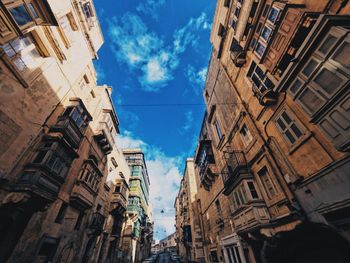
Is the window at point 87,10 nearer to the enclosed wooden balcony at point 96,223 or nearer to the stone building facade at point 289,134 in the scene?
the stone building facade at point 289,134

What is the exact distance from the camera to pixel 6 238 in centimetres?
834

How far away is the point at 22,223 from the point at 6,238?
845 millimetres

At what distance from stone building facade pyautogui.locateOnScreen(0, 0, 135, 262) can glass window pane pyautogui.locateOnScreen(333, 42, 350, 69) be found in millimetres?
14227

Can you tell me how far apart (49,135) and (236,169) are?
1326 centimetres

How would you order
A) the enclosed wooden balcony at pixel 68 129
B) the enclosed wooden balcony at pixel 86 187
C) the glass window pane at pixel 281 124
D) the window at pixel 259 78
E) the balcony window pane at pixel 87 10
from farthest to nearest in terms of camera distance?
the balcony window pane at pixel 87 10
the enclosed wooden balcony at pixel 86 187
the enclosed wooden balcony at pixel 68 129
the window at pixel 259 78
the glass window pane at pixel 281 124

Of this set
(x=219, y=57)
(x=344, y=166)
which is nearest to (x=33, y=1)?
(x=219, y=57)

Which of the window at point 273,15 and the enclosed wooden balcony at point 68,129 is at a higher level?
the window at point 273,15

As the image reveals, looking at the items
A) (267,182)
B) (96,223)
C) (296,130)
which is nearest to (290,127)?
(296,130)

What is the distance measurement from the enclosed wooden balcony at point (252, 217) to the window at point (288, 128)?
428cm

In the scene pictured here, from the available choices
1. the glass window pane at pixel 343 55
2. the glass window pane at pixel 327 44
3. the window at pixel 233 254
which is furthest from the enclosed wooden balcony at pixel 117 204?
the glass window pane at pixel 343 55

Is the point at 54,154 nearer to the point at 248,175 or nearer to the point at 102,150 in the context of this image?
the point at 102,150

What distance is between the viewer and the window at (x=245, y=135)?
38.3 ft

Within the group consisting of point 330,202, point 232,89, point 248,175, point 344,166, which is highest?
point 232,89

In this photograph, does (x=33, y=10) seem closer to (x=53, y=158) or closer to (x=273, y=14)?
(x=53, y=158)
